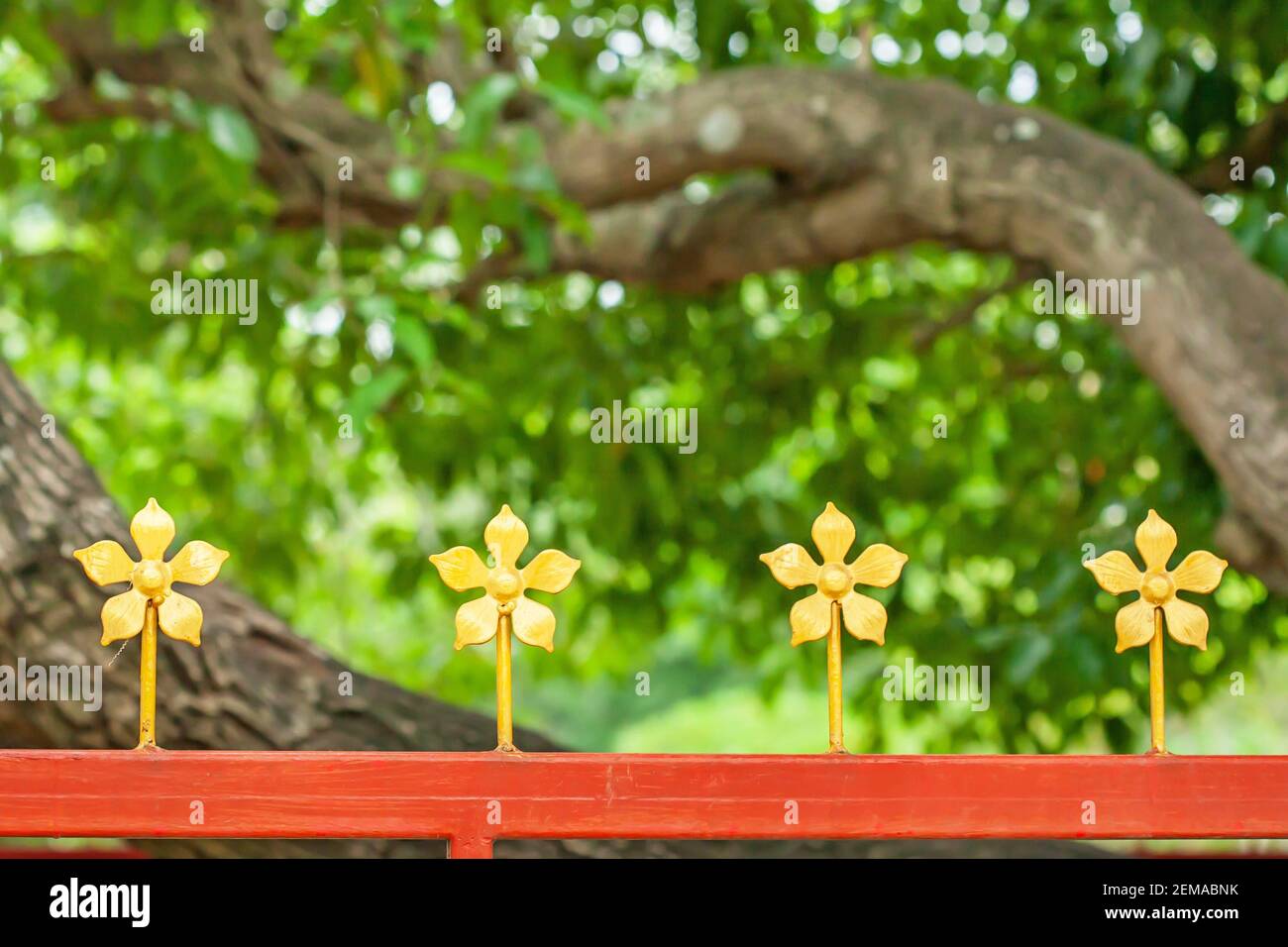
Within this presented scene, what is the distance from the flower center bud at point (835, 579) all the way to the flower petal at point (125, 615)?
695mm

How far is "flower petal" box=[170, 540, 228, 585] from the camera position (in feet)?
4.83

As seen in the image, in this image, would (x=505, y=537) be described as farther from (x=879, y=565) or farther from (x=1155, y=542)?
(x=1155, y=542)

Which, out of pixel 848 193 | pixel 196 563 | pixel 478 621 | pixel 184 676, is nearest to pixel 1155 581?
pixel 478 621

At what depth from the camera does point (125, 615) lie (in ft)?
4.70

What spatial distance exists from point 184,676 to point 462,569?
83cm

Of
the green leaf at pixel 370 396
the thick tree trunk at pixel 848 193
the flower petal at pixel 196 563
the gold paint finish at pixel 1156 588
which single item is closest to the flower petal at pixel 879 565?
the gold paint finish at pixel 1156 588

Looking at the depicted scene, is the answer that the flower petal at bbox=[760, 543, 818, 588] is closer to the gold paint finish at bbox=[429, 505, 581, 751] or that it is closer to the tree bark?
the gold paint finish at bbox=[429, 505, 581, 751]

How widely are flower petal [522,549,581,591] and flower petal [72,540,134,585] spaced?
406 millimetres

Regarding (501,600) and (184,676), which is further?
(184,676)

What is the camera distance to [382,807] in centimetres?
141

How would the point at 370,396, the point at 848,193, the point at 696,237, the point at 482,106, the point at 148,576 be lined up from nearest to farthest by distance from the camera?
1. the point at 148,576
2. the point at 370,396
3. the point at 482,106
4. the point at 848,193
5. the point at 696,237
